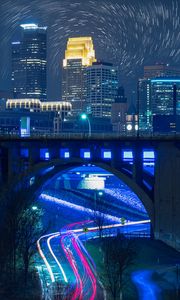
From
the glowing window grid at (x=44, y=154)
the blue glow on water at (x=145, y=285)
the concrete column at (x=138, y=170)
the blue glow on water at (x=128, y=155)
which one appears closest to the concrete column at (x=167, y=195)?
the concrete column at (x=138, y=170)

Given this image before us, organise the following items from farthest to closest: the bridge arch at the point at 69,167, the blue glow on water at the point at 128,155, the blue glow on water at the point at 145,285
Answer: the blue glow on water at the point at 128,155
the bridge arch at the point at 69,167
the blue glow on water at the point at 145,285

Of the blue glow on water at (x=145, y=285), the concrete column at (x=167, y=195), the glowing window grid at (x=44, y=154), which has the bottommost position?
the blue glow on water at (x=145, y=285)

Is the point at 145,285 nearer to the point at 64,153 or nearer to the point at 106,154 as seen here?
the point at 106,154

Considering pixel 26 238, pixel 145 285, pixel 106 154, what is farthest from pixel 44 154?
pixel 145 285

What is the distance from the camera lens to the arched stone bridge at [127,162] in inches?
2436

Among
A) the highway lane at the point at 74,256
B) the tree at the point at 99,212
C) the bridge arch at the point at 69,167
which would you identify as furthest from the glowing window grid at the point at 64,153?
the highway lane at the point at 74,256

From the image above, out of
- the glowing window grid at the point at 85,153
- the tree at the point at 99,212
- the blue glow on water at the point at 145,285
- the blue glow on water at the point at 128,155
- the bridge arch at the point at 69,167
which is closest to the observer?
the blue glow on water at the point at 145,285

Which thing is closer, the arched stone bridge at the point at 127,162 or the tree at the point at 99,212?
the arched stone bridge at the point at 127,162

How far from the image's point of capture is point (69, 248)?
6319 centimetres

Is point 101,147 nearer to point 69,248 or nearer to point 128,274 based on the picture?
point 69,248

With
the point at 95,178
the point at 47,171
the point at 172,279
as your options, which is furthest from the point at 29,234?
the point at 95,178

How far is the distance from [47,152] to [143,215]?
22064 mm

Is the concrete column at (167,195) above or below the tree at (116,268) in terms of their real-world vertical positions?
above

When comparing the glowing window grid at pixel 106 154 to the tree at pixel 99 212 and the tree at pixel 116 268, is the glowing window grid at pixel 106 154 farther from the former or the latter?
the tree at pixel 116 268
